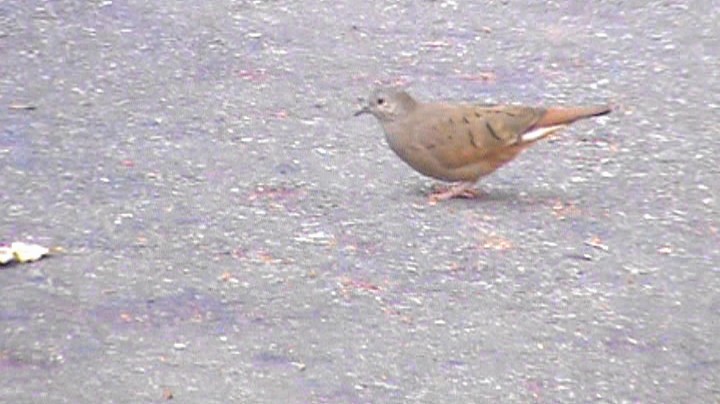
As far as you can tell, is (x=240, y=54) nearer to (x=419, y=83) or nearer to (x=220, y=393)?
(x=419, y=83)

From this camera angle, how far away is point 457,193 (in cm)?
664

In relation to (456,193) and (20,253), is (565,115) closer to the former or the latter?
(456,193)

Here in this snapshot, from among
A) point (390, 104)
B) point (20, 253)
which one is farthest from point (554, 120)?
point (20, 253)

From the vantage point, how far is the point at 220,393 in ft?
16.4

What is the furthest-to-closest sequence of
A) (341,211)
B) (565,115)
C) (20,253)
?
(565,115) < (341,211) < (20,253)

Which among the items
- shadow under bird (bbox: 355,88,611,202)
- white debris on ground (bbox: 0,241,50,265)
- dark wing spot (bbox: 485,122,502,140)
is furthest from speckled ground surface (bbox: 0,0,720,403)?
dark wing spot (bbox: 485,122,502,140)

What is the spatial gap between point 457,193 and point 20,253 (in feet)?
5.16

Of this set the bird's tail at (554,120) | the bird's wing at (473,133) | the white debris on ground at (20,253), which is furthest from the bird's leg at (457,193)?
the white debris on ground at (20,253)

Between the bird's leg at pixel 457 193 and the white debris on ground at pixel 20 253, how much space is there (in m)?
1.41

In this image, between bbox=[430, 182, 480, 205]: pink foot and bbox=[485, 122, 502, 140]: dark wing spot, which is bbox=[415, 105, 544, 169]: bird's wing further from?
bbox=[430, 182, 480, 205]: pink foot

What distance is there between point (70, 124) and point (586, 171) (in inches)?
80.6

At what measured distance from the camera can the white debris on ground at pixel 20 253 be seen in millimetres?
5922

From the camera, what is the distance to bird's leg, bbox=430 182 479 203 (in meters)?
6.62

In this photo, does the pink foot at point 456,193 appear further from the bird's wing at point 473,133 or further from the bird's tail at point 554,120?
the bird's tail at point 554,120
